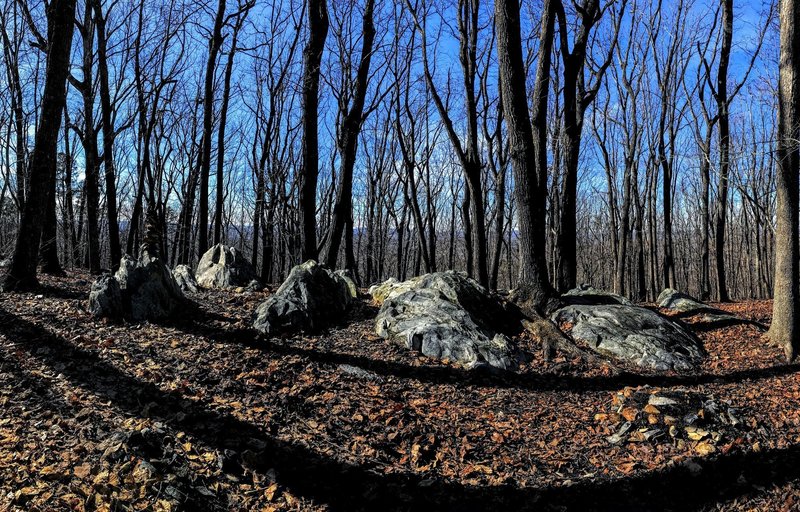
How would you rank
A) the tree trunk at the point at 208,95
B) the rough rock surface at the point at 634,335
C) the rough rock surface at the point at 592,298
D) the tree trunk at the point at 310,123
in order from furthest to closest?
1. the tree trunk at the point at 208,95
2. the tree trunk at the point at 310,123
3. the rough rock surface at the point at 592,298
4. the rough rock surface at the point at 634,335

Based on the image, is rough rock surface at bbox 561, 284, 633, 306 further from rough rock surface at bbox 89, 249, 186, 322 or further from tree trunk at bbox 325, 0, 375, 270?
rough rock surface at bbox 89, 249, 186, 322

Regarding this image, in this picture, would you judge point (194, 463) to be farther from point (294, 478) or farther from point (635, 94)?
point (635, 94)

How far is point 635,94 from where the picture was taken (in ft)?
58.6

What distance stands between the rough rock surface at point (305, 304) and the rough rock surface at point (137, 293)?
1157 millimetres

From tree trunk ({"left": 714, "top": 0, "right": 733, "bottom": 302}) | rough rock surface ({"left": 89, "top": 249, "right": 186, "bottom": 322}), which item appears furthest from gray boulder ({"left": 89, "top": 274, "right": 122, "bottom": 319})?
tree trunk ({"left": 714, "top": 0, "right": 733, "bottom": 302})

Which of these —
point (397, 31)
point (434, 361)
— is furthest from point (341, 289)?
point (397, 31)

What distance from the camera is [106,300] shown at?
557cm

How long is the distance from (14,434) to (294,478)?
1.97 m

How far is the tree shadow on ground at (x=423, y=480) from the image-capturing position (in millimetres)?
3312

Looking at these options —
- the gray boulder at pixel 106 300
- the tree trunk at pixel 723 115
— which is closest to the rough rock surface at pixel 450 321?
the gray boulder at pixel 106 300

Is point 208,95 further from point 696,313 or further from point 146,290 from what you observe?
point 696,313

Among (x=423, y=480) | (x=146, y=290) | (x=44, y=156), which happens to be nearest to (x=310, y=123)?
(x=44, y=156)

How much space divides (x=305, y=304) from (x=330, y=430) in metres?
2.44

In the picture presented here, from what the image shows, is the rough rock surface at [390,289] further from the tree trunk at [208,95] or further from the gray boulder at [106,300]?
the tree trunk at [208,95]
